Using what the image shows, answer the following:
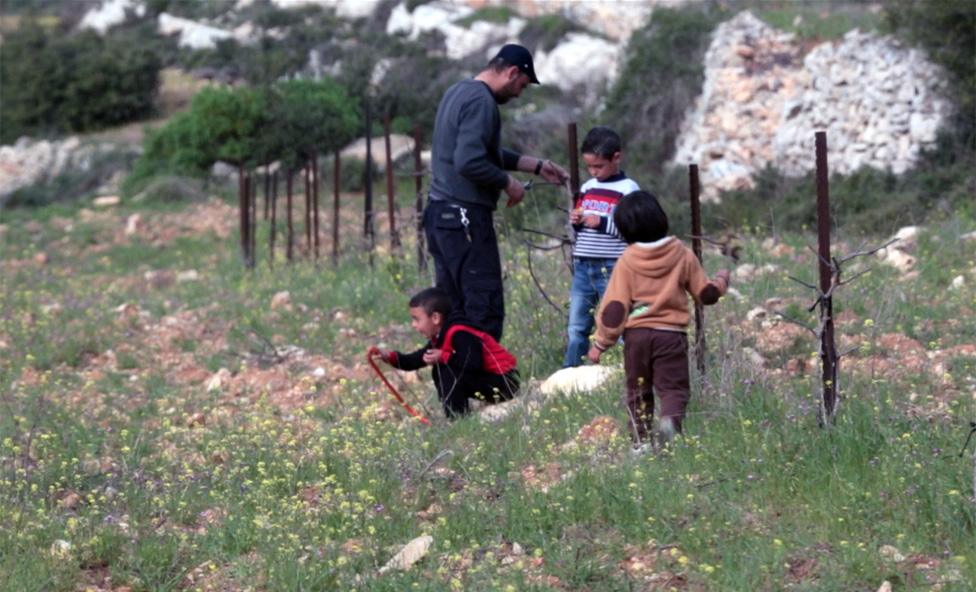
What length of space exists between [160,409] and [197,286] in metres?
5.93

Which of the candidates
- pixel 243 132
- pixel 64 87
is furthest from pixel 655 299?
pixel 64 87

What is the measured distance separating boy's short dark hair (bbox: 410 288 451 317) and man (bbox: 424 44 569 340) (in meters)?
0.14

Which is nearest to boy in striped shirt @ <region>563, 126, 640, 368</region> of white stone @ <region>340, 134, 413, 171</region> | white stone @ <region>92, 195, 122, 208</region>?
white stone @ <region>340, 134, 413, 171</region>

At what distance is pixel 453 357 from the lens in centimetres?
661

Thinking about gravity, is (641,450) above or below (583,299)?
below

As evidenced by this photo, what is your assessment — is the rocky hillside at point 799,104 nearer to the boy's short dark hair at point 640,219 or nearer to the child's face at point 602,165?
the child's face at point 602,165

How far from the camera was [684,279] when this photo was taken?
17.5 feet

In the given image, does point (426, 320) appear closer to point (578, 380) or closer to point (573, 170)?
point (578, 380)

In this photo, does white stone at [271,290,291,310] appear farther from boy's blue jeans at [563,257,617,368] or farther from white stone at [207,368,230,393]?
boy's blue jeans at [563,257,617,368]

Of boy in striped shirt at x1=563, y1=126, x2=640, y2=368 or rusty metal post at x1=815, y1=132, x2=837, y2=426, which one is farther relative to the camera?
boy in striped shirt at x1=563, y1=126, x2=640, y2=368

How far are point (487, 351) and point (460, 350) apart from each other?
136mm

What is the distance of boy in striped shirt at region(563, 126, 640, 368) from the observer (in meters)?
6.45

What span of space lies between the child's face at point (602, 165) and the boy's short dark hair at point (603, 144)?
1 cm

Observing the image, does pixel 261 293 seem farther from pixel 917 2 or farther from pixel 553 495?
pixel 917 2
